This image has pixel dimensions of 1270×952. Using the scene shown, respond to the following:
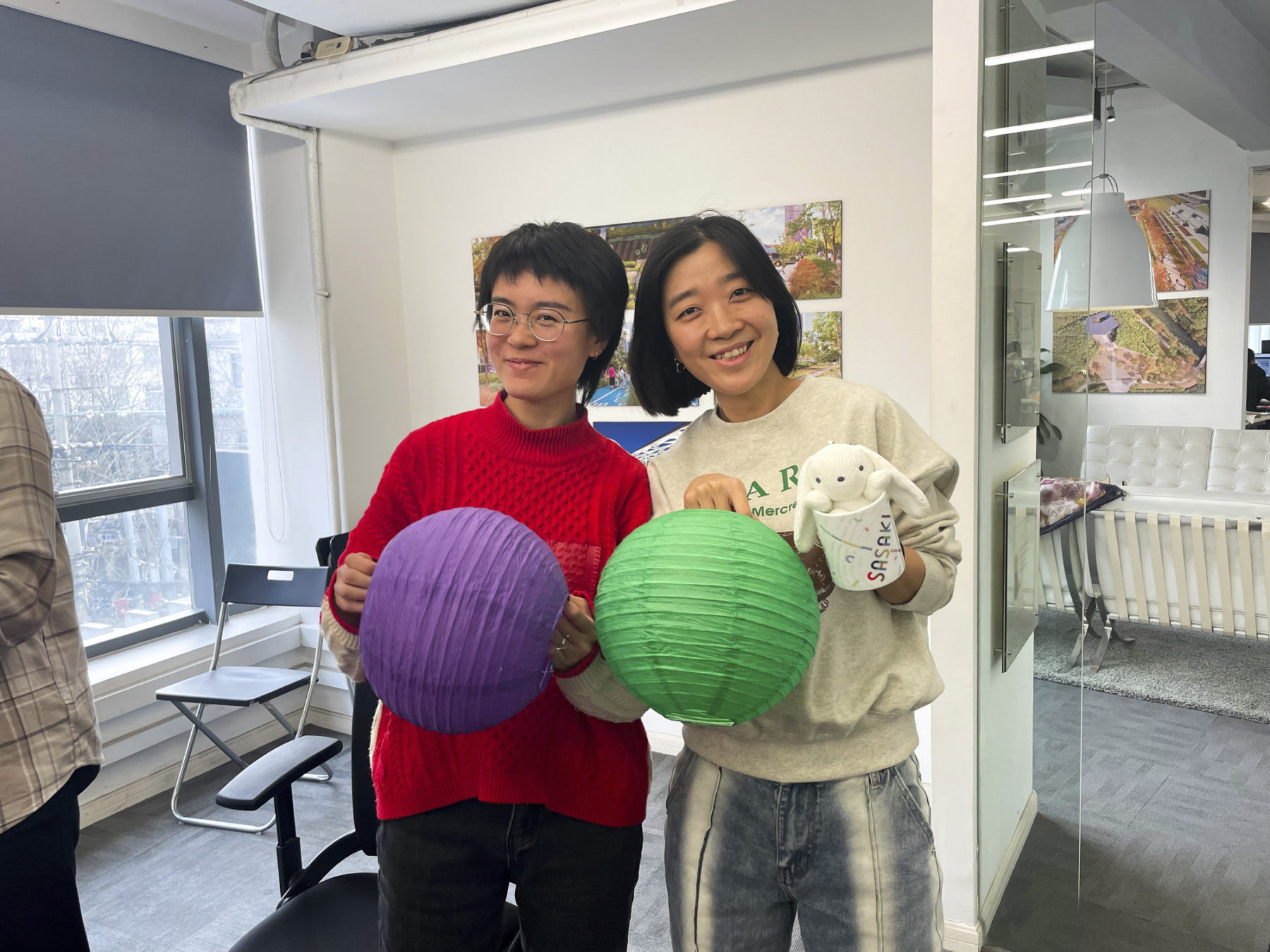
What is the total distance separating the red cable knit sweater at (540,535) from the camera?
115cm

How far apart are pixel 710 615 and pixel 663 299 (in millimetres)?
490

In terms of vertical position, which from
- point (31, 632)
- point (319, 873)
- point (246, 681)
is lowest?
point (246, 681)

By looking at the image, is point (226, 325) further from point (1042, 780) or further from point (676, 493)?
point (1042, 780)

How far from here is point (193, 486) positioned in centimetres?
380

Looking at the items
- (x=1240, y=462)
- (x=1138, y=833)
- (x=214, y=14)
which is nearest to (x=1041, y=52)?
(x=1138, y=833)

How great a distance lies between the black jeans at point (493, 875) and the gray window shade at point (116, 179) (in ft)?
8.75

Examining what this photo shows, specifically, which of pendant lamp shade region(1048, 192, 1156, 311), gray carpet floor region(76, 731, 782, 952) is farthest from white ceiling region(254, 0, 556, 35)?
pendant lamp shade region(1048, 192, 1156, 311)

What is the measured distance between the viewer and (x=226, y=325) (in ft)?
12.7

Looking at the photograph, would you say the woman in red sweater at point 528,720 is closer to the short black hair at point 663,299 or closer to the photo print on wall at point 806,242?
the short black hair at point 663,299

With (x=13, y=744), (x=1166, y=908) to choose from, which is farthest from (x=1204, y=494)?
(x=13, y=744)

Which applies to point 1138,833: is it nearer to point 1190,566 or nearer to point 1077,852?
point 1077,852

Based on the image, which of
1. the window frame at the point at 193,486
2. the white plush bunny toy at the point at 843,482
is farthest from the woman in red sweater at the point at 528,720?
the window frame at the point at 193,486

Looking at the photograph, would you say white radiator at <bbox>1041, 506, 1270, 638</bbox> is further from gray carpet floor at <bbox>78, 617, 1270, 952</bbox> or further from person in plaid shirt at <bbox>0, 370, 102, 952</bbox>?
person in plaid shirt at <bbox>0, 370, 102, 952</bbox>

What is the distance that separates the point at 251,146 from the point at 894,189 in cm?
262
